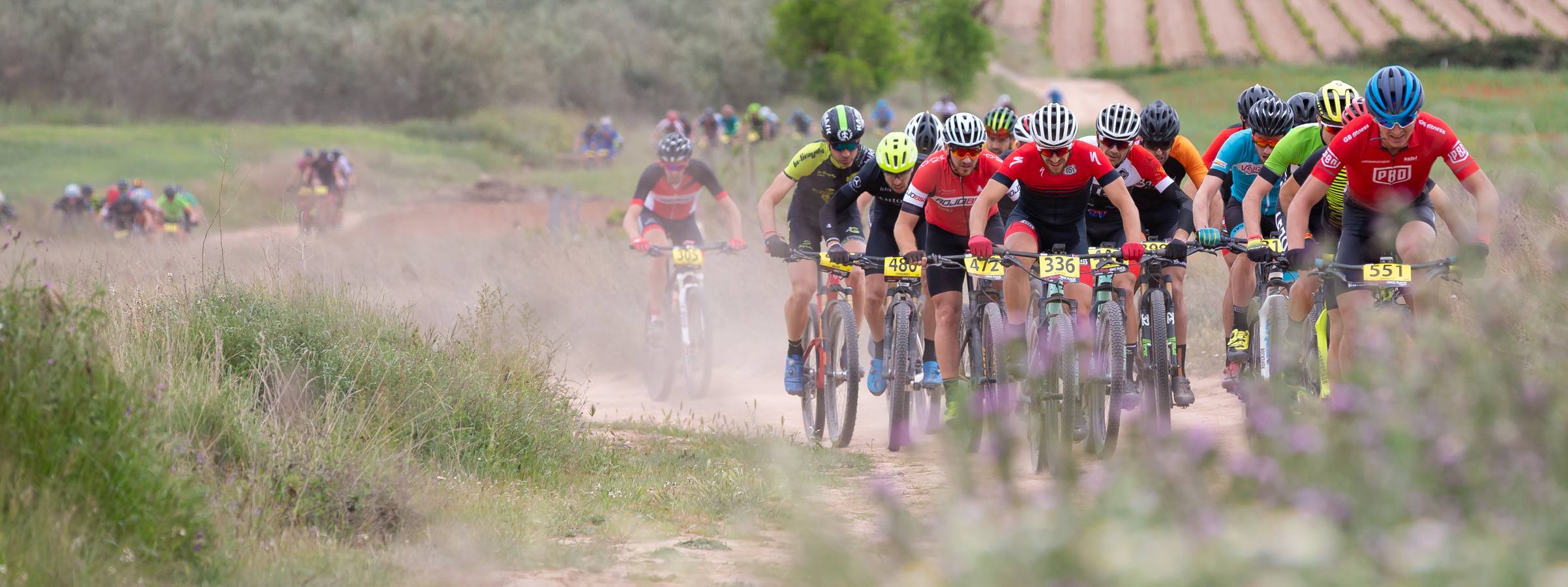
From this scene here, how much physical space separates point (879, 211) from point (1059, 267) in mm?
2241

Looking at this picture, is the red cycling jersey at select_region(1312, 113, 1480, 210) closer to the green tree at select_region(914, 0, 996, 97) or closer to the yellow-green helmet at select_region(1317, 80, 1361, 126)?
the yellow-green helmet at select_region(1317, 80, 1361, 126)

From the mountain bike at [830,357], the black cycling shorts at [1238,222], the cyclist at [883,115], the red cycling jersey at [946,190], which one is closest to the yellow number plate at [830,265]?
the mountain bike at [830,357]

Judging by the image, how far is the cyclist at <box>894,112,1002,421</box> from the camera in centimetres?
876

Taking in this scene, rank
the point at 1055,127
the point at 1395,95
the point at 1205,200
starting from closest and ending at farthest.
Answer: the point at 1395,95, the point at 1055,127, the point at 1205,200

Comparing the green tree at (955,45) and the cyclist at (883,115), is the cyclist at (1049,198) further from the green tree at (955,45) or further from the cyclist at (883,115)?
the green tree at (955,45)

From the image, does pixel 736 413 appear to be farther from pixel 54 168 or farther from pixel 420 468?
pixel 54 168

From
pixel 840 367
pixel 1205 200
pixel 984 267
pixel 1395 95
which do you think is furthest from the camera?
pixel 840 367

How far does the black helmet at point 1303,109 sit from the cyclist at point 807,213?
2827 millimetres

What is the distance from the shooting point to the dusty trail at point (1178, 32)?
76.9 meters

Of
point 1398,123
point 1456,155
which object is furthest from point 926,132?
point 1456,155

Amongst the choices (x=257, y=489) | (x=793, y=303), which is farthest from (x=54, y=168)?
(x=257, y=489)

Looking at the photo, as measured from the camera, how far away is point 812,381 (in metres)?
10.3

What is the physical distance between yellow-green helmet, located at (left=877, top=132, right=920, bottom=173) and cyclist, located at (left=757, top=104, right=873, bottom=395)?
58 cm

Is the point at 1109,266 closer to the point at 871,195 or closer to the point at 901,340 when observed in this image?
the point at 901,340
